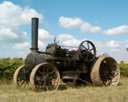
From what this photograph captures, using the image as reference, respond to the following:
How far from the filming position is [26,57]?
19.5 m

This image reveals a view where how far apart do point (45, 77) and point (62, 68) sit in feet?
4.93

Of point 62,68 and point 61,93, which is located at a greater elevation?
point 62,68

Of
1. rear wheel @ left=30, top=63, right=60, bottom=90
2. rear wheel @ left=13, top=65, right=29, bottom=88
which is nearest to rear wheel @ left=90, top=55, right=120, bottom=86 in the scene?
rear wheel @ left=30, top=63, right=60, bottom=90

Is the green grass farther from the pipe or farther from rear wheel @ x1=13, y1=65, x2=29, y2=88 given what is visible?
the pipe

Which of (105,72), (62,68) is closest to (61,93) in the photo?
(62,68)

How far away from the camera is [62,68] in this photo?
65.9ft

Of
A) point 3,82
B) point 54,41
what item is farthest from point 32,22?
point 3,82

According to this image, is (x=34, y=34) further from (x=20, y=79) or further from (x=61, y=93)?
(x=61, y=93)

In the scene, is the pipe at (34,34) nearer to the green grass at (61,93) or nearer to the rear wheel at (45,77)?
the rear wheel at (45,77)

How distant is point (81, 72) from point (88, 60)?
2.35ft

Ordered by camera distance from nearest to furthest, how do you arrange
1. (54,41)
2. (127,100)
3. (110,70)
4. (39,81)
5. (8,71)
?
(127,100), (39,81), (54,41), (110,70), (8,71)

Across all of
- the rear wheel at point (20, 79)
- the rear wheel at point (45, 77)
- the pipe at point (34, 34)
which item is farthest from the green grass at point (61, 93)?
the pipe at point (34, 34)

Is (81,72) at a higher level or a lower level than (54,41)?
lower

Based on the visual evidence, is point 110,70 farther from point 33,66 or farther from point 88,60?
point 33,66
